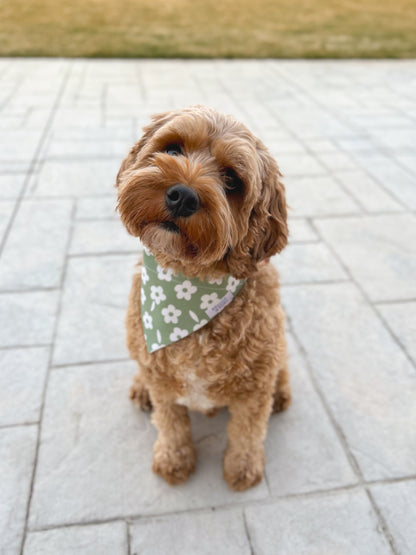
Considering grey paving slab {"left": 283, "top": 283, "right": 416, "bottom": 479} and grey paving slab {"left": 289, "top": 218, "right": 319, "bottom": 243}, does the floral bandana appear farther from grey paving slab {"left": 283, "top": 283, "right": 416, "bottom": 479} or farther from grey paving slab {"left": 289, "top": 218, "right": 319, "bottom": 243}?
grey paving slab {"left": 289, "top": 218, "right": 319, "bottom": 243}

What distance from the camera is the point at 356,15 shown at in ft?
42.0

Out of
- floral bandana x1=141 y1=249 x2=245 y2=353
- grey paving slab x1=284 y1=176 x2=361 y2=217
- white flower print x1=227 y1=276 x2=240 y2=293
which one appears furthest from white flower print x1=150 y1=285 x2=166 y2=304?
grey paving slab x1=284 y1=176 x2=361 y2=217

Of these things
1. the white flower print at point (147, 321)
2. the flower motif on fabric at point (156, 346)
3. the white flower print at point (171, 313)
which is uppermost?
the white flower print at point (171, 313)

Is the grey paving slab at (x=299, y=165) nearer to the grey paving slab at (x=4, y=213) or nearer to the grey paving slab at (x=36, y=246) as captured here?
the grey paving slab at (x=36, y=246)

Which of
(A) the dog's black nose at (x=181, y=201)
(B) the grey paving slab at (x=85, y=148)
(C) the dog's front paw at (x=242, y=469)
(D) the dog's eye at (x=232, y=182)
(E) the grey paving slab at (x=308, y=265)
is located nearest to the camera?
(A) the dog's black nose at (x=181, y=201)

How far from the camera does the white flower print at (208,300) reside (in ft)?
6.53

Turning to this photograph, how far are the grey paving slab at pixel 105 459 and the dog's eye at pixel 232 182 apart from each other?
1.40 meters

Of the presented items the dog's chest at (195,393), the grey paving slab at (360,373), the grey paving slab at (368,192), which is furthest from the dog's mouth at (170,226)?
the grey paving slab at (368,192)

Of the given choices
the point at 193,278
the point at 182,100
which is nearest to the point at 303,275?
the point at 193,278

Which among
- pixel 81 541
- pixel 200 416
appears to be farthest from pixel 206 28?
pixel 81 541

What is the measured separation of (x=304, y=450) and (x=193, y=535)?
72 cm

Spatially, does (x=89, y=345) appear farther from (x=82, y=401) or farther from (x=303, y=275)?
(x=303, y=275)

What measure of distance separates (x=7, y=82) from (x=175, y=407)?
6.67m

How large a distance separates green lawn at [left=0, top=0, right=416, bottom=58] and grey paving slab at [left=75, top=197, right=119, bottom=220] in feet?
17.9
